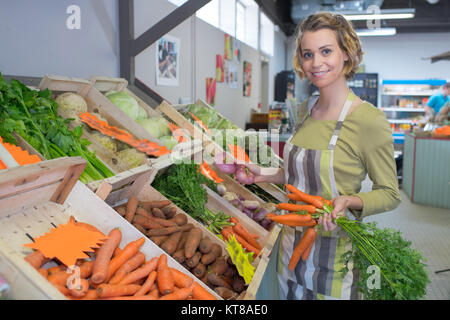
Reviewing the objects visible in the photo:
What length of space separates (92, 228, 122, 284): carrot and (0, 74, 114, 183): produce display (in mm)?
391

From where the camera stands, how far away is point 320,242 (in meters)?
1.72

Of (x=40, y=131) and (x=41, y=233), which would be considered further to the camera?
(x=40, y=131)

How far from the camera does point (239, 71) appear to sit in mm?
8125

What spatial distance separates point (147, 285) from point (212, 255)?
0.48 meters

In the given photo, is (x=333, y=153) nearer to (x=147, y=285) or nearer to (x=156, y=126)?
(x=147, y=285)

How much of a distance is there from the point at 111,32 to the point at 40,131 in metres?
1.86

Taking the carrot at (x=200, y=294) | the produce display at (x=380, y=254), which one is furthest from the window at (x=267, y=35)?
the carrot at (x=200, y=294)

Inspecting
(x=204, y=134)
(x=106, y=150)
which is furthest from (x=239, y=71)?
(x=106, y=150)

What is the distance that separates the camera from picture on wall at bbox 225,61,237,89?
727 cm

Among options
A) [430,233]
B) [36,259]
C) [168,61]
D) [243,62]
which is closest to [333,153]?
[36,259]

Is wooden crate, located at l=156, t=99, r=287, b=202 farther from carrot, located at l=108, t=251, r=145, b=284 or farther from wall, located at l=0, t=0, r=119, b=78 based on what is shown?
carrot, located at l=108, t=251, r=145, b=284

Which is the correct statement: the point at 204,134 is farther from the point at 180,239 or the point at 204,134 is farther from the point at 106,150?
the point at 180,239

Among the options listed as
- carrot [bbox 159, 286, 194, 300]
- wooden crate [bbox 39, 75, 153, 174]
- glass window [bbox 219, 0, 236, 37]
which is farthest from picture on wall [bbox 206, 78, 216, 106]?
carrot [bbox 159, 286, 194, 300]

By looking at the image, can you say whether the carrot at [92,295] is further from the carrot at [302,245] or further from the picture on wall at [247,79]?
the picture on wall at [247,79]
